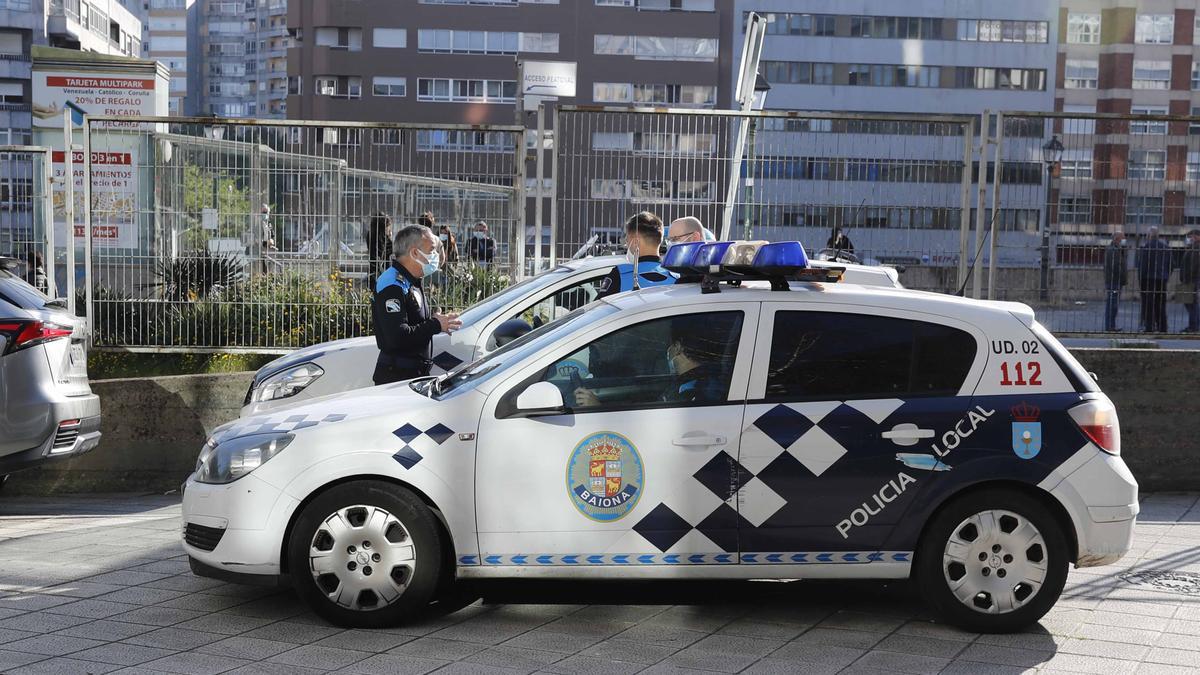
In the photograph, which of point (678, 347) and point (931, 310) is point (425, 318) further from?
point (931, 310)

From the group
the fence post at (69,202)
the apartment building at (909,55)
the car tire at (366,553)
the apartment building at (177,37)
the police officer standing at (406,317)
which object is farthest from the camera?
the apartment building at (177,37)

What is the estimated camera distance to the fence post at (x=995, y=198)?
34.9 feet

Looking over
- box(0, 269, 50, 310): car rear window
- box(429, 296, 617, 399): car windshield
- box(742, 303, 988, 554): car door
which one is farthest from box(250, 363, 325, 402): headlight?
box(742, 303, 988, 554): car door

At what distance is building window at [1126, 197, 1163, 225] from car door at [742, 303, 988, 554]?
529cm

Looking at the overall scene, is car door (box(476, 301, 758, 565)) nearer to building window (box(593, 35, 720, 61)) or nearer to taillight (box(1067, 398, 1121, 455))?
taillight (box(1067, 398, 1121, 455))

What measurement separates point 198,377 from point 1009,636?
673cm

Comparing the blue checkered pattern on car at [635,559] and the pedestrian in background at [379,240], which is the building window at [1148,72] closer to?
the pedestrian in background at [379,240]

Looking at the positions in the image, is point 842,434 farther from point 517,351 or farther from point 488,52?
point 488,52

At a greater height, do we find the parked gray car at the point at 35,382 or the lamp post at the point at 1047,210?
the lamp post at the point at 1047,210

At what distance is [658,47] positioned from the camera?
83.5 metres

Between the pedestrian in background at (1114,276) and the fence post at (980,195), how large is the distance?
976 mm

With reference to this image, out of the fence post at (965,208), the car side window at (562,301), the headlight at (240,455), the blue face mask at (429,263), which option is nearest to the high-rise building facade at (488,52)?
the fence post at (965,208)

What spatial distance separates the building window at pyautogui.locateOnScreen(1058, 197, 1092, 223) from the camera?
1050 cm

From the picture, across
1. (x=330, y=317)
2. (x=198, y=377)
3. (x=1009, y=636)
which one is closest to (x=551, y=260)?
(x=330, y=317)
